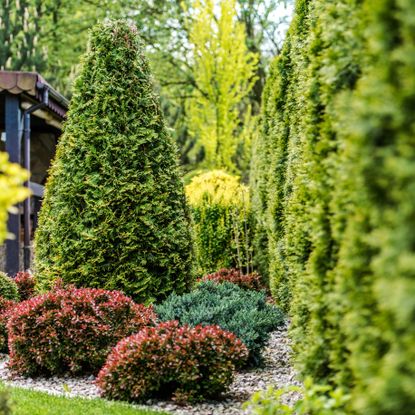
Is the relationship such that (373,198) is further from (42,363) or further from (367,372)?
(42,363)

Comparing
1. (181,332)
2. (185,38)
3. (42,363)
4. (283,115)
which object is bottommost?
(42,363)

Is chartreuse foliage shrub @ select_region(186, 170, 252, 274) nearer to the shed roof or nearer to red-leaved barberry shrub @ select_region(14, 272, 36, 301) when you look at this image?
the shed roof

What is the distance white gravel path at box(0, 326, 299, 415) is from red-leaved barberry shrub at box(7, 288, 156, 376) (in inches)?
4.9

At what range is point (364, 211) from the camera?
225 centimetres

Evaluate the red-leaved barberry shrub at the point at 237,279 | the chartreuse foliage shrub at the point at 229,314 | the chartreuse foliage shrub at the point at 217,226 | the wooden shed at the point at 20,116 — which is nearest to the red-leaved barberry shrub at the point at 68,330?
the chartreuse foliage shrub at the point at 229,314

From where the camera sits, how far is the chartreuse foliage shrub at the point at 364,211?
1797 mm

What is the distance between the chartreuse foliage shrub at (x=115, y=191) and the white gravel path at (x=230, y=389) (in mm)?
1156

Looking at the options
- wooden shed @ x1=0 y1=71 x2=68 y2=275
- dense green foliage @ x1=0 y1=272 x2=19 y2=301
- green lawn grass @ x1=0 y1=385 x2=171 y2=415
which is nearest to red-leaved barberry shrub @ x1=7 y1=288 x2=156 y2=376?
green lawn grass @ x1=0 y1=385 x2=171 y2=415

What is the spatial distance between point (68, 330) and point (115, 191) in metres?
1.51

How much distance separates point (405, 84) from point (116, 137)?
15.1ft

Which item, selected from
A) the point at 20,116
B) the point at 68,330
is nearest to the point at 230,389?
the point at 68,330

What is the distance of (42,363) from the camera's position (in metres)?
5.19

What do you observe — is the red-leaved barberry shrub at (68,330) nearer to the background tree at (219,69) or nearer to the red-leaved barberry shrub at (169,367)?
the red-leaved barberry shrub at (169,367)

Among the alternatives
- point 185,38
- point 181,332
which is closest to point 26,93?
point 181,332
